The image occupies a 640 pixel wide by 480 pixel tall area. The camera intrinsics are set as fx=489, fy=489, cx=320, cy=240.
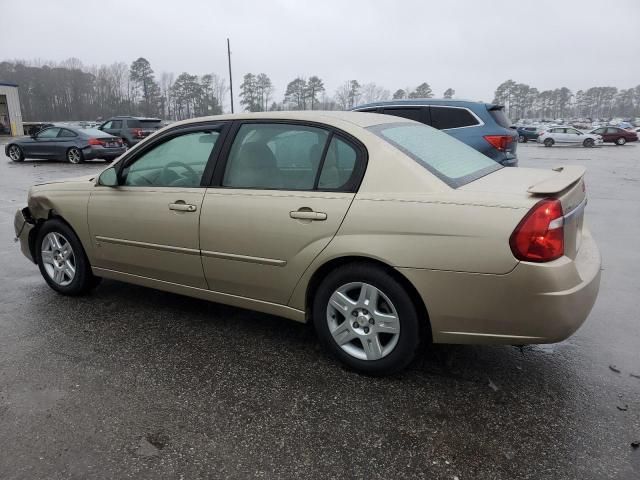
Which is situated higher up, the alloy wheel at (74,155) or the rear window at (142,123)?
the rear window at (142,123)

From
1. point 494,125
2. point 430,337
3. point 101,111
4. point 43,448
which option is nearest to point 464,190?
point 430,337

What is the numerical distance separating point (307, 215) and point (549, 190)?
4.34 feet

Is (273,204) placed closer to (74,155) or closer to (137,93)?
(74,155)

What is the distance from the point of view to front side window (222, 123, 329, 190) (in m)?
3.10

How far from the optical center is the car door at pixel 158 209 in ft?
11.4

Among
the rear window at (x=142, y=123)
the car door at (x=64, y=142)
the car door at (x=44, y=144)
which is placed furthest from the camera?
the rear window at (x=142, y=123)

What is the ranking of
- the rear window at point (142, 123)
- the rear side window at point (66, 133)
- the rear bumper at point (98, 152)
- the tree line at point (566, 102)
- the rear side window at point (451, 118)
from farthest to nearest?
the tree line at point (566, 102) → the rear window at point (142, 123) → the rear side window at point (66, 133) → the rear bumper at point (98, 152) → the rear side window at point (451, 118)

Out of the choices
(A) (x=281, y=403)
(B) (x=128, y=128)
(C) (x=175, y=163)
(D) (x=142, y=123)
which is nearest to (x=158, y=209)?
(C) (x=175, y=163)

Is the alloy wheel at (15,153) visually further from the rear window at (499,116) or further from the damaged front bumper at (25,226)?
the rear window at (499,116)

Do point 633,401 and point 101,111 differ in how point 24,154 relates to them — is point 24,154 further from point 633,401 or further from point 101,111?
point 101,111

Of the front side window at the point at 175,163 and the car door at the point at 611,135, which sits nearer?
the front side window at the point at 175,163

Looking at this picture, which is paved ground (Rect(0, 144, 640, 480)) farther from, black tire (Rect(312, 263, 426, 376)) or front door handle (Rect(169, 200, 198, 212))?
front door handle (Rect(169, 200, 198, 212))

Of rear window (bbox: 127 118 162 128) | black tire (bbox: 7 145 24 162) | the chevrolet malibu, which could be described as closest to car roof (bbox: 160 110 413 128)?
the chevrolet malibu

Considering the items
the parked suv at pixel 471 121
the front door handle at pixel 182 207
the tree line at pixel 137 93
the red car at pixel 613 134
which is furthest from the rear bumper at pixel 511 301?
the tree line at pixel 137 93
